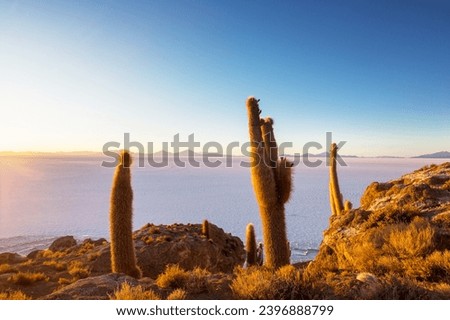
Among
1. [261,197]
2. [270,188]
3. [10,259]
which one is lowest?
[10,259]

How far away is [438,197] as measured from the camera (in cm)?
1006

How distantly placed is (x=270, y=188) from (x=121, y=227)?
5.50 m

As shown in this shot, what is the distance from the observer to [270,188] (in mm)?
10984

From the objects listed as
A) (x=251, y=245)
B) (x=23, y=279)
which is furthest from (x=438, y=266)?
(x=23, y=279)

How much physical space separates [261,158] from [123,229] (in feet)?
18.3

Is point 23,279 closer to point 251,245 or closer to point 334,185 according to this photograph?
point 251,245

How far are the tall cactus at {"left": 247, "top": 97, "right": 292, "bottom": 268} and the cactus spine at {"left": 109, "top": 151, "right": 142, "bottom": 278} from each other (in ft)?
15.4

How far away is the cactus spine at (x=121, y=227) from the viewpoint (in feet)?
38.7

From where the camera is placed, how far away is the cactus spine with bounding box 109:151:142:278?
38.7 ft

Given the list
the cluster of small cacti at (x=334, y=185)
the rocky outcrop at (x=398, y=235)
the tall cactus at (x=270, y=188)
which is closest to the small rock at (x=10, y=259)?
the tall cactus at (x=270, y=188)

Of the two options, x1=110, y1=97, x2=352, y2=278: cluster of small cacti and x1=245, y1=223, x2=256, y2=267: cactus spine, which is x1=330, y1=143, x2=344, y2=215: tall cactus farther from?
x1=110, y1=97, x2=352, y2=278: cluster of small cacti

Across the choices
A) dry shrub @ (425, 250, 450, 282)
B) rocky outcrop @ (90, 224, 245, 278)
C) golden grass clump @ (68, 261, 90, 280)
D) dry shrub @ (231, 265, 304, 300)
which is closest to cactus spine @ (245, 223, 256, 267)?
rocky outcrop @ (90, 224, 245, 278)

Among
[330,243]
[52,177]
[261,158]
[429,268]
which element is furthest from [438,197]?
[52,177]
